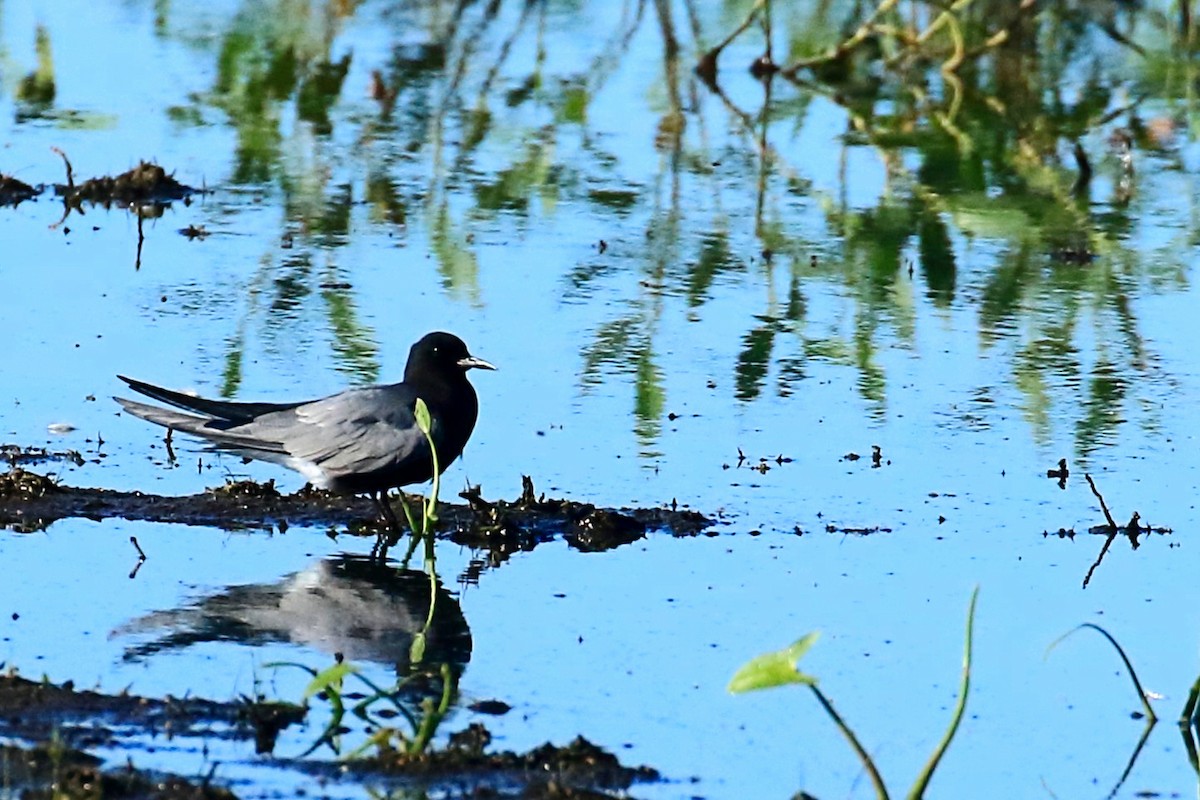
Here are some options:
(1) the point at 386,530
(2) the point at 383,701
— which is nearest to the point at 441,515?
(1) the point at 386,530

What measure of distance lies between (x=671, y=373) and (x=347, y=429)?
5.34ft

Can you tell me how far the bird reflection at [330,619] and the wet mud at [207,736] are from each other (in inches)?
18.0

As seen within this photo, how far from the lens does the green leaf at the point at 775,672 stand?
3799 millimetres

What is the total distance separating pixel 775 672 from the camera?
150 inches

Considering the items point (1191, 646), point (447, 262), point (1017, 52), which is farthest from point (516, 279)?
point (1017, 52)

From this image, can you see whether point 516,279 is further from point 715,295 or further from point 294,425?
point 294,425

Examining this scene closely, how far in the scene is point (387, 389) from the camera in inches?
249

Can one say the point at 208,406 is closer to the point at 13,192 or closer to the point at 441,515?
the point at 441,515

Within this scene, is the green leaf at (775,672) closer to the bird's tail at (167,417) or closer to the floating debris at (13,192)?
the bird's tail at (167,417)

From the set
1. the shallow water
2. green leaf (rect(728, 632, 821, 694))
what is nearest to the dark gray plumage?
the shallow water

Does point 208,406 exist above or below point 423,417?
below

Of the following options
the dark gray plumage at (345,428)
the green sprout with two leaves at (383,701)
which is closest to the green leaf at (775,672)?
the green sprout with two leaves at (383,701)

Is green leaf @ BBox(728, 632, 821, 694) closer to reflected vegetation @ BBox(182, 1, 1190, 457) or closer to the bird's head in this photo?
the bird's head

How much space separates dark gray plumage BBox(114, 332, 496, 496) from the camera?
6129 mm
